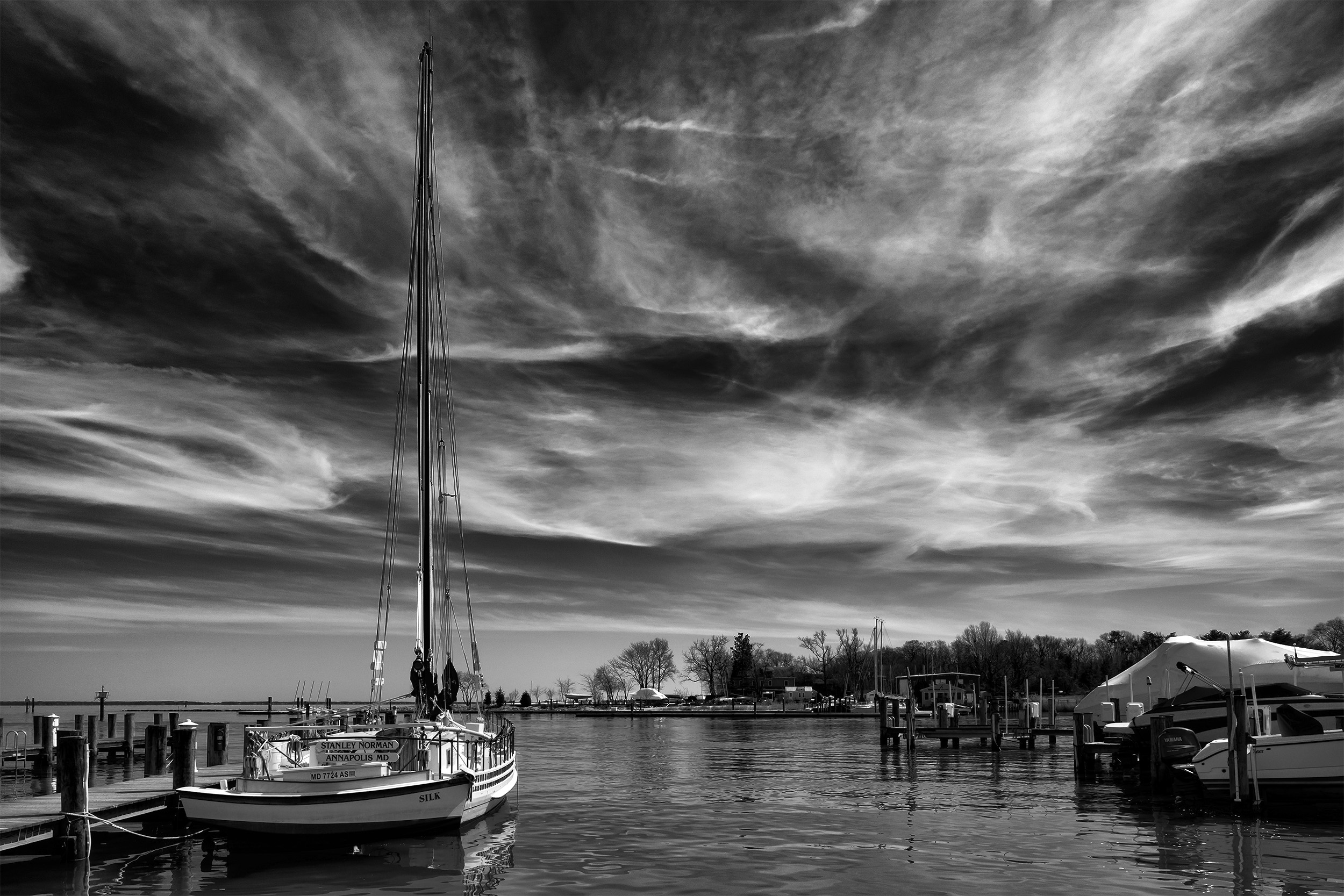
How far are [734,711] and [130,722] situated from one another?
324 feet

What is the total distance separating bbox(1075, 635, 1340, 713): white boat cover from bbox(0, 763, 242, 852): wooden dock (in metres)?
37.5

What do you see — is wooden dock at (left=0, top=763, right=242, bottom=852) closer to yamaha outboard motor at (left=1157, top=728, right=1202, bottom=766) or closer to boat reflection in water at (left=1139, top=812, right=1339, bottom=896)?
boat reflection in water at (left=1139, top=812, right=1339, bottom=896)

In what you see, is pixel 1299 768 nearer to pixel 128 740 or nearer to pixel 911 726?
pixel 911 726

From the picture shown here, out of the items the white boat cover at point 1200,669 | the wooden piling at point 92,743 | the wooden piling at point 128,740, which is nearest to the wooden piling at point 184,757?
the wooden piling at point 92,743

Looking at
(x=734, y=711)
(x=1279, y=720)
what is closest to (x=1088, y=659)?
(x=734, y=711)

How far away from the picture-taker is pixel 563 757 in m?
65.1

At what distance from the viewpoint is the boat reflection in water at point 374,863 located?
76.2ft

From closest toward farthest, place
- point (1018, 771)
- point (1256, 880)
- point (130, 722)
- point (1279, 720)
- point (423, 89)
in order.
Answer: point (1256, 880), point (1279, 720), point (423, 89), point (1018, 771), point (130, 722)

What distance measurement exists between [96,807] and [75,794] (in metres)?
2.15

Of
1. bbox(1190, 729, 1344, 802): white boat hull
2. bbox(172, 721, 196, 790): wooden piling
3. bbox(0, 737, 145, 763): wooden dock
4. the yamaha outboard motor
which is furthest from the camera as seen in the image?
bbox(0, 737, 145, 763): wooden dock

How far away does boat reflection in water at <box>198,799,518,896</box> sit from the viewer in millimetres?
23234

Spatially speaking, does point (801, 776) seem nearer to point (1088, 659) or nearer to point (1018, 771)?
point (1018, 771)

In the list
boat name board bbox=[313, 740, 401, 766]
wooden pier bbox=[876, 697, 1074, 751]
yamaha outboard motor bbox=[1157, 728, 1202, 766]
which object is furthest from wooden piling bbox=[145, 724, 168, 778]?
wooden pier bbox=[876, 697, 1074, 751]

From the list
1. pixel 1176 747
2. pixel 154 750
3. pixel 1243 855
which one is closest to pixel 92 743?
pixel 154 750
